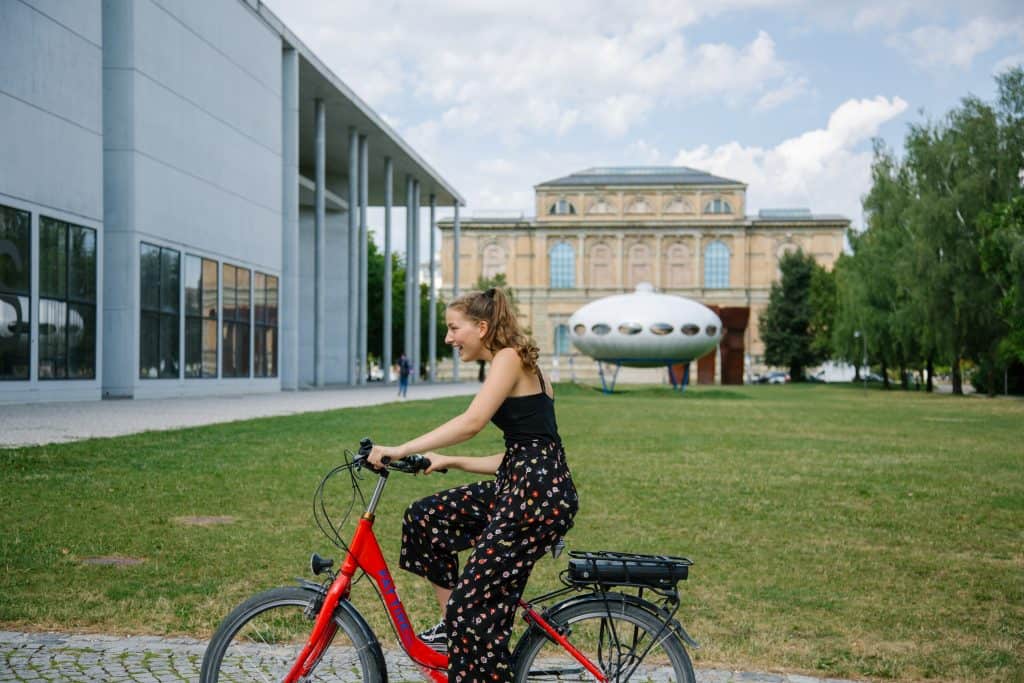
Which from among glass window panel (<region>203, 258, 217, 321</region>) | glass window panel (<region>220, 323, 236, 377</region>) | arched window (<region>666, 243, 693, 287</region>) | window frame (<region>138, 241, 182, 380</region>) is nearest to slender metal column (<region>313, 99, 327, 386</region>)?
glass window panel (<region>220, 323, 236, 377</region>)

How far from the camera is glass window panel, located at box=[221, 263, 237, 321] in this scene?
1451 inches

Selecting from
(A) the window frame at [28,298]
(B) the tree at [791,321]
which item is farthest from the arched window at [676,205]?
(A) the window frame at [28,298]

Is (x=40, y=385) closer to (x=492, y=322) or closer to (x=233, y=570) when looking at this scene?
(x=233, y=570)

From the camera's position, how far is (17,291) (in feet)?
82.7

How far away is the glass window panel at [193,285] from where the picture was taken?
111 feet

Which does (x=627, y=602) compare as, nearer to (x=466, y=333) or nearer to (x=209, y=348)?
(x=466, y=333)

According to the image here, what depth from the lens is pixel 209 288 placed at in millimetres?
35656

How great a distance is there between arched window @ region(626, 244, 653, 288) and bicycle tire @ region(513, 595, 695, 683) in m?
102

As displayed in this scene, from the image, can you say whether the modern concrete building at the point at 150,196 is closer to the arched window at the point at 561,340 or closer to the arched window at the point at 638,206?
the arched window at the point at 561,340

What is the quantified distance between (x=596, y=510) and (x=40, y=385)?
64.8 feet

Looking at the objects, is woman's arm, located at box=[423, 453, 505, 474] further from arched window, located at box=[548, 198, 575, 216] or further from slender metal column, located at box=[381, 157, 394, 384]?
arched window, located at box=[548, 198, 575, 216]

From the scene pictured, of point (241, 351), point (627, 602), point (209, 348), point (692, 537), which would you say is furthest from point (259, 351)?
point (627, 602)

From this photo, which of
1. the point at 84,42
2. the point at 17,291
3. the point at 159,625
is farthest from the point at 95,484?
the point at 84,42

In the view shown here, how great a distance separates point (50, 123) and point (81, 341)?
551cm
